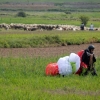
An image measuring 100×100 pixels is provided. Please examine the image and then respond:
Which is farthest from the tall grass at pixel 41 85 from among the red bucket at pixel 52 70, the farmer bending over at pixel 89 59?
the farmer bending over at pixel 89 59

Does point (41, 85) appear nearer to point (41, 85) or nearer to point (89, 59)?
point (41, 85)

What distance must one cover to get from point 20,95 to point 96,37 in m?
24.3

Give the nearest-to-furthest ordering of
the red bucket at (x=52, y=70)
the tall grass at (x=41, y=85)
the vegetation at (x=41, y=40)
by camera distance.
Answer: the tall grass at (x=41, y=85), the red bucket at (x=52, y=70), the vegetation at (x=41, y=40)

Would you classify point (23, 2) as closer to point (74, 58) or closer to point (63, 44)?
point (63, 44)

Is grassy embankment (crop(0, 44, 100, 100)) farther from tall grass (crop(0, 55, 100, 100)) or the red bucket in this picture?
the red bucket

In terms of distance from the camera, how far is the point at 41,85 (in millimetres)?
12633

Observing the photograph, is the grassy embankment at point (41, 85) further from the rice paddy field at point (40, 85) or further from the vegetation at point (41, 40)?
the vegetation at point (41, 40)

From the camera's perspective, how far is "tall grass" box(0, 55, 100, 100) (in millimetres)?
11133

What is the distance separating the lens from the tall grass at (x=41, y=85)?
11.1 meters

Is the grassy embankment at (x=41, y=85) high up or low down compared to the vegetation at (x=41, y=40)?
up

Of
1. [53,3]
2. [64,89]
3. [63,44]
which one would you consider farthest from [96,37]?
[53,3]

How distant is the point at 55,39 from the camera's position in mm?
31297

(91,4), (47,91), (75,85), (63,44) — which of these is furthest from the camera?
(91,4)

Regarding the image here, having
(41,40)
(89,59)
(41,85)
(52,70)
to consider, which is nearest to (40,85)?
(41,85)
